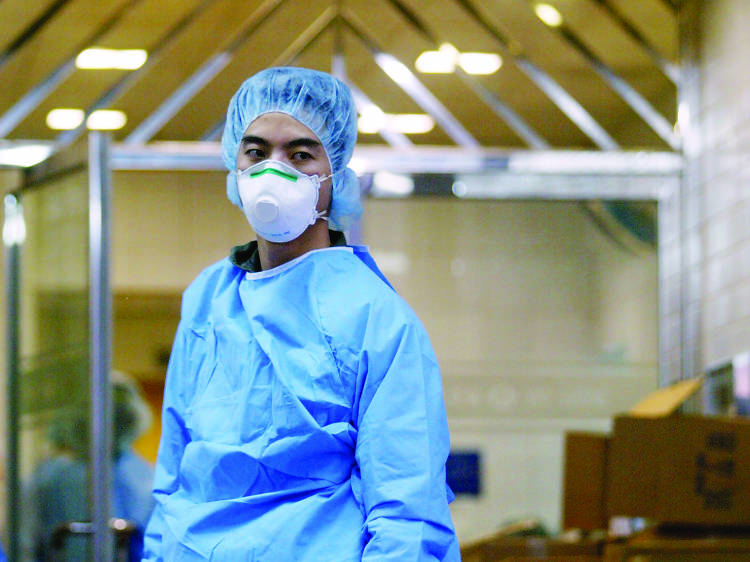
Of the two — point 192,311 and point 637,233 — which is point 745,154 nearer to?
point 637,233

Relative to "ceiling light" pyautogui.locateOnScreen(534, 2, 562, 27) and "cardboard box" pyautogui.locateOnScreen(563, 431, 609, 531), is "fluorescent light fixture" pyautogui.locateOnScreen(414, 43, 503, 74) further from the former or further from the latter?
"cardboard box" pyautogui.locateOnScreen(563, 431, 609, 531)

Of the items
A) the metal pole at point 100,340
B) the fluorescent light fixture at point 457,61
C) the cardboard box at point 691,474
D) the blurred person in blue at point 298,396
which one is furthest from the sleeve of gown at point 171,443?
the fluorescent light fixture at point 457,61

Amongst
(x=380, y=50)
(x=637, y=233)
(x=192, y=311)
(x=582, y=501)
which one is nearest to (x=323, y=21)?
(x=380, y=50)

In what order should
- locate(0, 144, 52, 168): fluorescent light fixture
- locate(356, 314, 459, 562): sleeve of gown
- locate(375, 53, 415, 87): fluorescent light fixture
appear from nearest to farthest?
locate(356, 314, 459, 562): sleeve of gown → locate(0, 144, 52, 168): fluorescent light fixture → locate(375, 53, 415, 87): fluorescent light fixture

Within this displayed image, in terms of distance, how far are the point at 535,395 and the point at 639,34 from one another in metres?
1.45

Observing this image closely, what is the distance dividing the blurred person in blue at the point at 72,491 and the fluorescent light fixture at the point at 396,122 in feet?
4.89

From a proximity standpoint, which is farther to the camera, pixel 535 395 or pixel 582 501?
pixel 535 395

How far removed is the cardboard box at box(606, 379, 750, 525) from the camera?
384 cm

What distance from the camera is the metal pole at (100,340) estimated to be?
14.2ft

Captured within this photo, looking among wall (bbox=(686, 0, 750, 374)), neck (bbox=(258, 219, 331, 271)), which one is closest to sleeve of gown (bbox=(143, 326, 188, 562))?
neck (bbox=(258, 219, 331, 271))

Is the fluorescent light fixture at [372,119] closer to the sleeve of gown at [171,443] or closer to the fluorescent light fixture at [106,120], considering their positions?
the fluorescent light fixture at [106,120]

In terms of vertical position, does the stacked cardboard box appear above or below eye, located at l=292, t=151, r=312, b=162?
below

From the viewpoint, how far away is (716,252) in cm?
473

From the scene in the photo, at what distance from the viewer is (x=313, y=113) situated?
6.19ft
